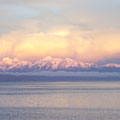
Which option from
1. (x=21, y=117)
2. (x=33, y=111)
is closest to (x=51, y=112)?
(x=33, y=111)

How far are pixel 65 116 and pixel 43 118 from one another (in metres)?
2.75

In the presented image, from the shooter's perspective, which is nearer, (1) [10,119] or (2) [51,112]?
(1) [10,119]

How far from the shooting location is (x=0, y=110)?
138ft

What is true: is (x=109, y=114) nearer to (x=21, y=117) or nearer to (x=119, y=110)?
(x=119, y=110)

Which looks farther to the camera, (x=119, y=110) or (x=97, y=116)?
(x=119, y=110)

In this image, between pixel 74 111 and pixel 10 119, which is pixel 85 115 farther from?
pixel 10 119

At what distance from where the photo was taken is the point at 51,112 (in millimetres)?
39531

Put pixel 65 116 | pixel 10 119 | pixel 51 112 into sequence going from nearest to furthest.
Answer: pixel 10 119 < pixel 65 116 < pixel 51 112

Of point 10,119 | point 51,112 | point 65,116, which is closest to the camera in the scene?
point 10,119

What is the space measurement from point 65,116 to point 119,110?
729 cm

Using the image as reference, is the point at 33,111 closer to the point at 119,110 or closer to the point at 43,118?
the point at 43,118

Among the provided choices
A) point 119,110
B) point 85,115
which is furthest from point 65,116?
point 119,110

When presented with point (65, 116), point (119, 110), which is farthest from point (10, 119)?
point (119, 110)

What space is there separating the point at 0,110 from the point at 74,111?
837cm
